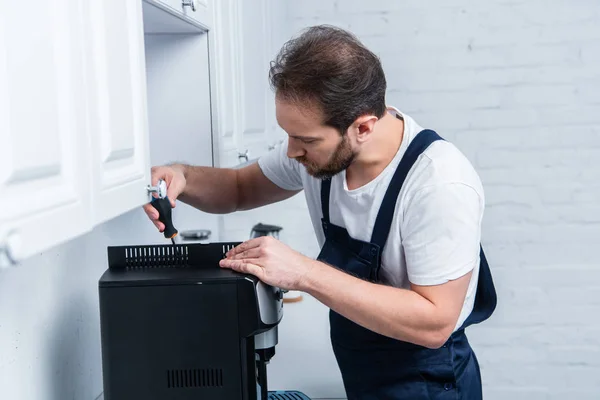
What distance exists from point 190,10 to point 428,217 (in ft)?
1.83

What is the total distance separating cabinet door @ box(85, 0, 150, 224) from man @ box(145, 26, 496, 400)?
19 cm

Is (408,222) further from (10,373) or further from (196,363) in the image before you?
(10,373)

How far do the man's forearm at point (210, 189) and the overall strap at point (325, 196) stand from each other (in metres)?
0.25

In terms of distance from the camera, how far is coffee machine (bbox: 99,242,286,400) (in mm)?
A: 920

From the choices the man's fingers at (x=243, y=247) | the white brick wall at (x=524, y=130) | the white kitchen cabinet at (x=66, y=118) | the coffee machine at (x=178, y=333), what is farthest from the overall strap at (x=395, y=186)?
the white brick wall at (x=524, y=130)

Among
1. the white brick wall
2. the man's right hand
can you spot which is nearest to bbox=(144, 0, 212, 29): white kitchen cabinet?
the man's right hand

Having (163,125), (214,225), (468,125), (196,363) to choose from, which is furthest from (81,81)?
(468,125)

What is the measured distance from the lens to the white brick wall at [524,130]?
2418 millimetres

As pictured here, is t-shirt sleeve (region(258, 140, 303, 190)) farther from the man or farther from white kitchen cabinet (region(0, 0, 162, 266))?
white kitchen cabinet (region(0, 0, 162, 266))

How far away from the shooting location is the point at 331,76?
1.17 metres

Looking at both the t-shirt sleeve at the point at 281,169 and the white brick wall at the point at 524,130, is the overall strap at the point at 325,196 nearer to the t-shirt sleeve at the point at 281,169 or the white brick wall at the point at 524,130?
the t-shirt sleeve at the point at 281,169

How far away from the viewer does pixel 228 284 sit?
0.92 metres

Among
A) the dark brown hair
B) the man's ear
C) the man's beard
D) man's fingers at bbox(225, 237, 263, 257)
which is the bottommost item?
man's fingers at bbox(225, 237, 263, 257)

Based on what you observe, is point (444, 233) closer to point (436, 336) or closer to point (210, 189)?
point (436, 336)
